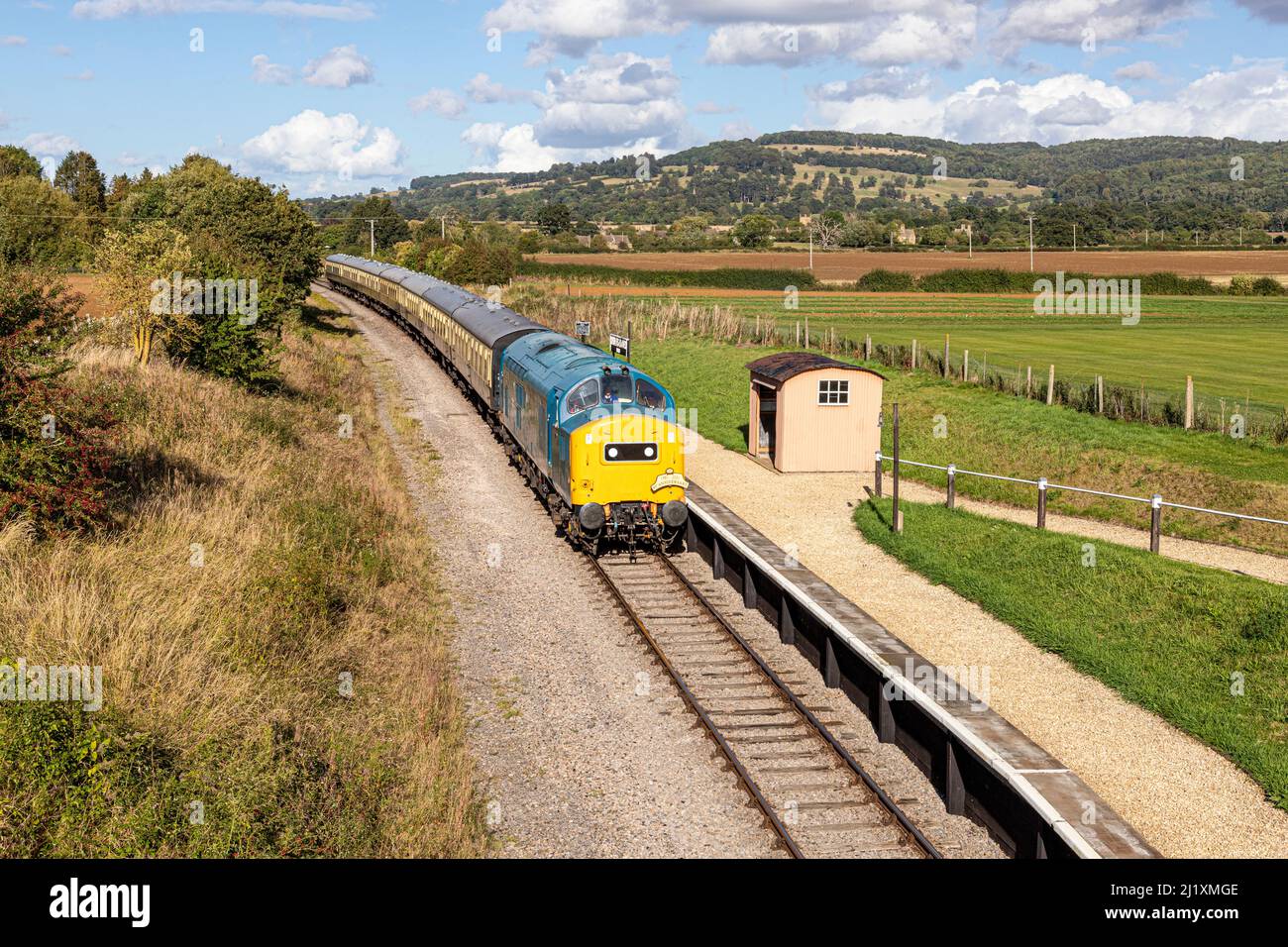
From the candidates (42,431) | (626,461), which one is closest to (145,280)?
(42,431)

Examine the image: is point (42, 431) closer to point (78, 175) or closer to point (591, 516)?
point (591, 516)

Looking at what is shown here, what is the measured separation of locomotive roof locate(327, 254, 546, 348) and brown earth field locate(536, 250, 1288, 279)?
5545cm

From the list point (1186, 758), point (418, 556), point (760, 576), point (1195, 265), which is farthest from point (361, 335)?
point (1195, 265)

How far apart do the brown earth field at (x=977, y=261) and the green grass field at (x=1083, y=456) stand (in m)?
73.4

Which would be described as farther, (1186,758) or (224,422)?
(224,422)

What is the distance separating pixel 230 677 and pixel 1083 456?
72.3 feet

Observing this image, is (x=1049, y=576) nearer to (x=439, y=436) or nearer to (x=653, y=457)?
(x=653, y=457)

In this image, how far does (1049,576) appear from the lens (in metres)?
18.6

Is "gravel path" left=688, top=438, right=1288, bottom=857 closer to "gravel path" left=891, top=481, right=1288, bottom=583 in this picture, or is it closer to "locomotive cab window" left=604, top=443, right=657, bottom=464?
"gravel path" left=891, top=481, right=1288, bottom=583

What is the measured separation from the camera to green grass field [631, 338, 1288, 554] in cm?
2305

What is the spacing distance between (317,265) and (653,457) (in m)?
39.3

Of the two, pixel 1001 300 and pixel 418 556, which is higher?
pixel 1001 300

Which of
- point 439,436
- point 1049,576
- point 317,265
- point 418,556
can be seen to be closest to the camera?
point 1049,576
